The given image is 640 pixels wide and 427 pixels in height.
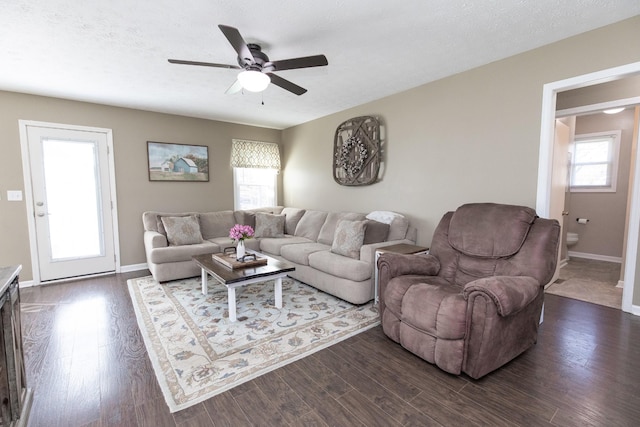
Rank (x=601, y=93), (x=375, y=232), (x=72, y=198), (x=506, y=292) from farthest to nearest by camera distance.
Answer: (x=72, y=198), (x=375, y=232), (x=601, y=93), (x=506, y=292)

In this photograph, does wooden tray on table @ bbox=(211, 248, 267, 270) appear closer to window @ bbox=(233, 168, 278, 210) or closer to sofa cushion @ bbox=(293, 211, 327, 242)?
sofa cushion @ bbox=(293, 211, 327, 242)

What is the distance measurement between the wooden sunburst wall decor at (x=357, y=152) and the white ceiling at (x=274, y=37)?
0.66 m

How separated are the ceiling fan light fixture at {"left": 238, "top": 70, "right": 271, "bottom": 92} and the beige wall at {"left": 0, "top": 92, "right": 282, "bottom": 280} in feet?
9.94

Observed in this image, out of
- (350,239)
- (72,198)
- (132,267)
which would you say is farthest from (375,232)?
(72,198)

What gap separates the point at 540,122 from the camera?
265cm

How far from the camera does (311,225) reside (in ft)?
15.4

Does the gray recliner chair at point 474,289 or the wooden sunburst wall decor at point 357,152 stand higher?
the wooden sunburst wall decor at point 357,152

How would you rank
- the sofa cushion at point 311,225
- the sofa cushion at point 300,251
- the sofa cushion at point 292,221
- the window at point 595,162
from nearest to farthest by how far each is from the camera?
1. the sofa cushion at point 300,251
2. the sofa cushion at point 311,225
3. the window at point 595,162
4. the sofa cushion at point 292,221

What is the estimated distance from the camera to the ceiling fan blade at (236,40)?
5.87 ft

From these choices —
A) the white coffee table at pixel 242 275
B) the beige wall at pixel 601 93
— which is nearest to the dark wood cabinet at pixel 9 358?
the white coffee table at pixel 242 275

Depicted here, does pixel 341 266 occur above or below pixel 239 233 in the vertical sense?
below

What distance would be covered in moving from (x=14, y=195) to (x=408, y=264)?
4930 millimetres

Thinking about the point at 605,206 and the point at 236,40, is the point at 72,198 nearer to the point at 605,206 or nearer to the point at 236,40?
the point at 236,40

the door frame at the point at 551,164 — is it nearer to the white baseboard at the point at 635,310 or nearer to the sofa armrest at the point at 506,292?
the white baseboard at the point at 635,310
